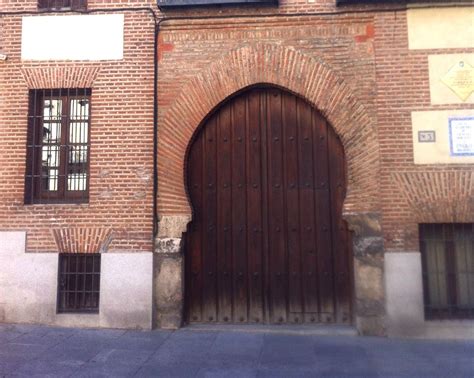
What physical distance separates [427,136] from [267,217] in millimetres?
3018

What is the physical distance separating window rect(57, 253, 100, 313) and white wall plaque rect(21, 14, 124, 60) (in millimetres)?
3602

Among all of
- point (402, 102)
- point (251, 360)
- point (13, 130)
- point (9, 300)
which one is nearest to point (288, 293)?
point (251, 360)

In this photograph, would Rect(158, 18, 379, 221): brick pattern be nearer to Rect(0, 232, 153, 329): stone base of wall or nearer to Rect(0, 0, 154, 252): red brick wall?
Rect(0, 0, 154, 252): red brick wall

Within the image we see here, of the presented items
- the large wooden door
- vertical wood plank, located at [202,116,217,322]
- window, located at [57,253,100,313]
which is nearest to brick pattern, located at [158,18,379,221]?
the large wooden door

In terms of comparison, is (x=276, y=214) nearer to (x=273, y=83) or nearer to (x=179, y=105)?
(x=273, y=83)

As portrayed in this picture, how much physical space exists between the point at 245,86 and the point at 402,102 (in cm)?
269

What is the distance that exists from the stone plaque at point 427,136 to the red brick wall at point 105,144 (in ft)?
15.1

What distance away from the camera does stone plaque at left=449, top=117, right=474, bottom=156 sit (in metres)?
7.15

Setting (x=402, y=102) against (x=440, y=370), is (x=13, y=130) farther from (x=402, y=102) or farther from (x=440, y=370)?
(x=440, y=370)

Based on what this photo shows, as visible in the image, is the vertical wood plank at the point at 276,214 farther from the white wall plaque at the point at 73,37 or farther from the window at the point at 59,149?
the window at the point at 59,149

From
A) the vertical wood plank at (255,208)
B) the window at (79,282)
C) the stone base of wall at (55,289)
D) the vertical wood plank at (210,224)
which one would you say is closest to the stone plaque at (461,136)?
the vertical wood plank at (255,208)

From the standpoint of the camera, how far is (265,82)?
7.57m

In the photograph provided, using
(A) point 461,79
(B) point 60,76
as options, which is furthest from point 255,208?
(B) point 60,76

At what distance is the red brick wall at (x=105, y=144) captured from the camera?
7508 mm
